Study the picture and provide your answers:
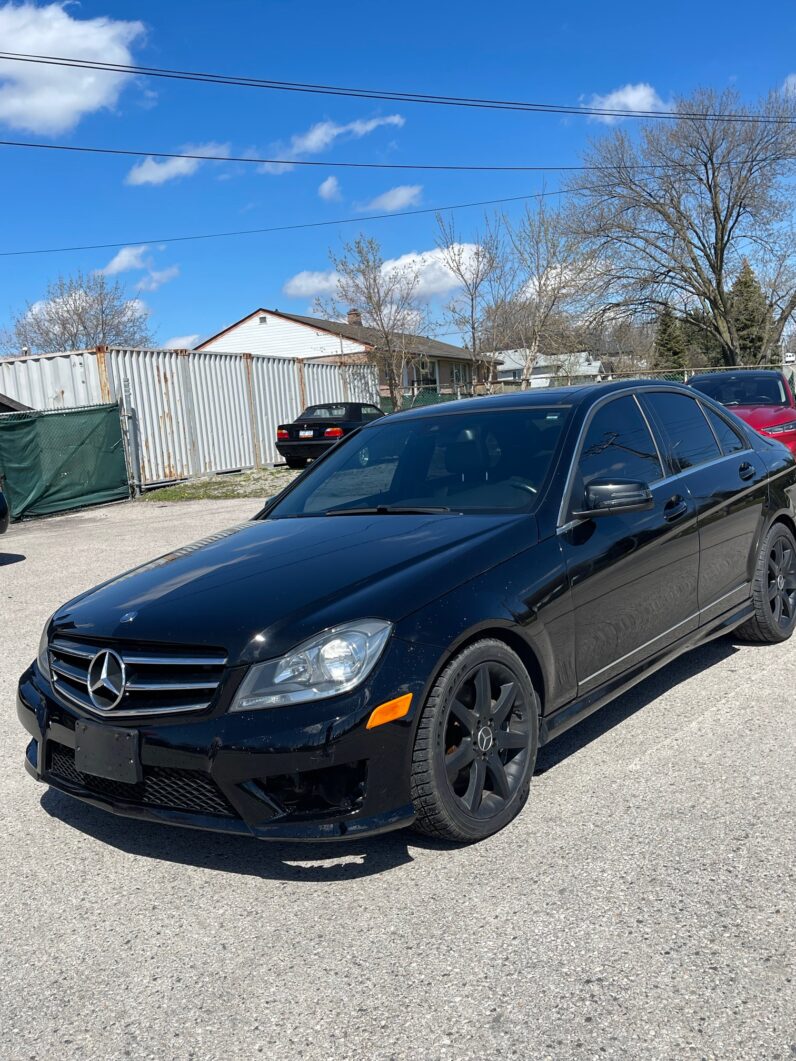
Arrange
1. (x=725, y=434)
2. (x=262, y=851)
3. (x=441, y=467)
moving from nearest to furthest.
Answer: (x=262, y=851) < (x=441, y=467) < (x=725, y=434)

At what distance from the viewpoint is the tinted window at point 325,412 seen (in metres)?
21.5

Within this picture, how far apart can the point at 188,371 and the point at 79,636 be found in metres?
18.1

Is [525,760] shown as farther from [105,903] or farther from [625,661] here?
[105,903]

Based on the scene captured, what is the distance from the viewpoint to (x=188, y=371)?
20.6 meters

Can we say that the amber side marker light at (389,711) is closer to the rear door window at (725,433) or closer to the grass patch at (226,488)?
the rear door window at (725,433)

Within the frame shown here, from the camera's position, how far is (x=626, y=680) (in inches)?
158

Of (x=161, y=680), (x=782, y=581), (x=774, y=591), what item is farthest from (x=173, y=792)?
(x=782, y=581)

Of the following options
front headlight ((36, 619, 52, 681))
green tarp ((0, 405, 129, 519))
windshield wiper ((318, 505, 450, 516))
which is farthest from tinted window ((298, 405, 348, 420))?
front headlight ((36, 619, 52, 681))

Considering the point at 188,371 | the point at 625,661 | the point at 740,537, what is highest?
the point at 188,371

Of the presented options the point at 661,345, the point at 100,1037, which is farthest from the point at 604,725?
the point at 661,345

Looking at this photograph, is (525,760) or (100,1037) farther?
(525,760)

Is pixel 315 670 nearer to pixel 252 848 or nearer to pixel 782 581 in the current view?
pixel 252 848

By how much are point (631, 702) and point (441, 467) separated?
1549 mm

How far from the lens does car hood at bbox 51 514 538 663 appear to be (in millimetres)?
3014
